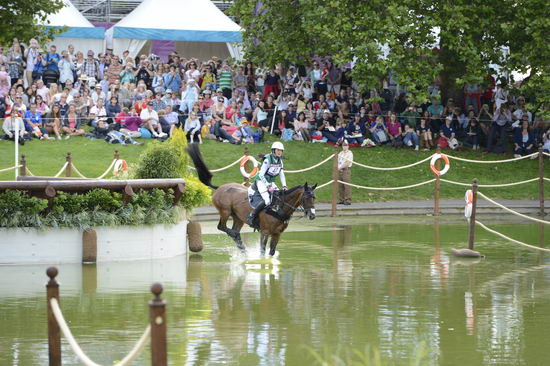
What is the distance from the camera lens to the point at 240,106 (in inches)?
1395

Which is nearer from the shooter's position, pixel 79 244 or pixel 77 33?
pixel 79 244

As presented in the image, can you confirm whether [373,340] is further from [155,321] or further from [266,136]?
[266,136]

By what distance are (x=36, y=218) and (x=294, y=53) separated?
18.3m

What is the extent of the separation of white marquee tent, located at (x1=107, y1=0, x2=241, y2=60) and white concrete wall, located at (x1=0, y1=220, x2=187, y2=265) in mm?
21355

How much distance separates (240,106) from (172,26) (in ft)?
23.9

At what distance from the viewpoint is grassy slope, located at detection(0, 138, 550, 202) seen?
101 feet

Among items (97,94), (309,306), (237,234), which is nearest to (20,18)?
(97,94)

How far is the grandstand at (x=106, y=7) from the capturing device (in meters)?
51.2

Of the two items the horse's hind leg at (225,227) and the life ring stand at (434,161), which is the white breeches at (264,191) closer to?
the horse's hind leg at (225,227)

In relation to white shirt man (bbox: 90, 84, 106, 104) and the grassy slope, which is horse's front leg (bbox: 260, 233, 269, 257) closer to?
the grassy slope

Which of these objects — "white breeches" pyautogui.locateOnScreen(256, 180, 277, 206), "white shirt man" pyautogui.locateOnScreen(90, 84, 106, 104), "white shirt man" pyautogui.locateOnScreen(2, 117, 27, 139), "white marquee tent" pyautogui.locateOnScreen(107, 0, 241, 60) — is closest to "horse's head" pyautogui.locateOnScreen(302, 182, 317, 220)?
"white breeches" pyautogui.locateOnScreen(256, 180, 277, 206)

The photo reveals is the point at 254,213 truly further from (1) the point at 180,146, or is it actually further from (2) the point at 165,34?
(2) the point at 165,34

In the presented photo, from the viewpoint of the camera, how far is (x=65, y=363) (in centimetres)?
1113

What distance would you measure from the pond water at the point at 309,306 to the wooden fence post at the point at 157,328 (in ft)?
4.57
